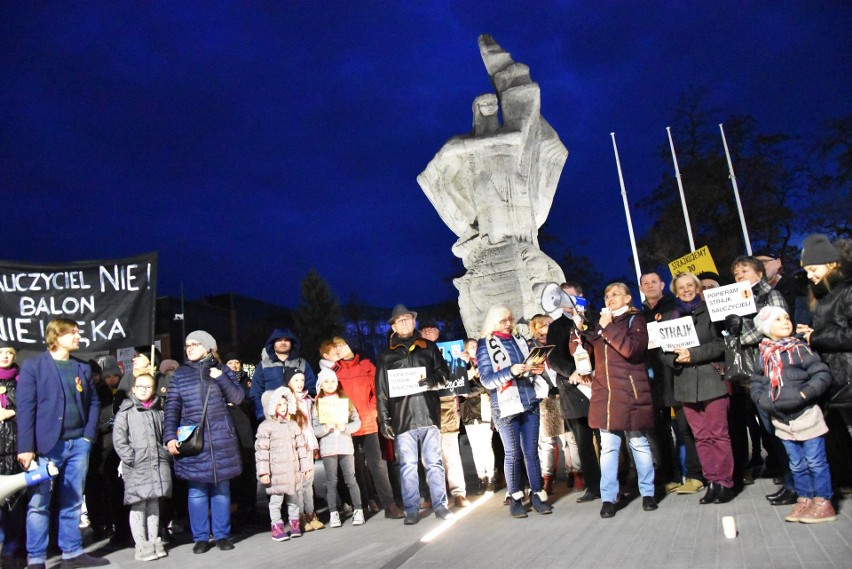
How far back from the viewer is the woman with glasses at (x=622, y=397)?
6.12 m

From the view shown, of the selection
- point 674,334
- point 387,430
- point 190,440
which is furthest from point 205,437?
point 674,334

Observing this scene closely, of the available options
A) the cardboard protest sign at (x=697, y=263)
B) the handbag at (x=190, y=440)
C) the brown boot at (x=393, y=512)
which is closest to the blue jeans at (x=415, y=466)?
the brown boot at (x=393, y=512)

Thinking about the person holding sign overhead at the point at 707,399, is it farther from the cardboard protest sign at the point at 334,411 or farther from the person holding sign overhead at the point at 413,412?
the cardboard protest sign at the point at 334,411

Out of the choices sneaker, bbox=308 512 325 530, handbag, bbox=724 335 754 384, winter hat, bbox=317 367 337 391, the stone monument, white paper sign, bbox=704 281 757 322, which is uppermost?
the stone monument

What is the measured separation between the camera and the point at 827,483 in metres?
5.14

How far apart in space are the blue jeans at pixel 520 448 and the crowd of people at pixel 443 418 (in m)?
0.02

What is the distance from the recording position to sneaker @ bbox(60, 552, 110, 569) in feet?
20.0

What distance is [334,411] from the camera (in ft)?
24.2

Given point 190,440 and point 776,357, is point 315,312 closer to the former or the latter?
point 190,440

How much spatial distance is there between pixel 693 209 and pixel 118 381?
88.9ft

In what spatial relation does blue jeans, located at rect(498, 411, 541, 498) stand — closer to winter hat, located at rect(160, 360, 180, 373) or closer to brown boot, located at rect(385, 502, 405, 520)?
brown boot, located at rect(385, 502, 405, 520)

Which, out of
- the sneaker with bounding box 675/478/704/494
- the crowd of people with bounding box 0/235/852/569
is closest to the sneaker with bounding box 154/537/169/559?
the crowd of people with bounding box 0/235/852/569

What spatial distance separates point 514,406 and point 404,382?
3.82 feet

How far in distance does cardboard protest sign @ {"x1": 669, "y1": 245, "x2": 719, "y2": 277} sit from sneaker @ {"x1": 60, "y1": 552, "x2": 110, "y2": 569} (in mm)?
9997
